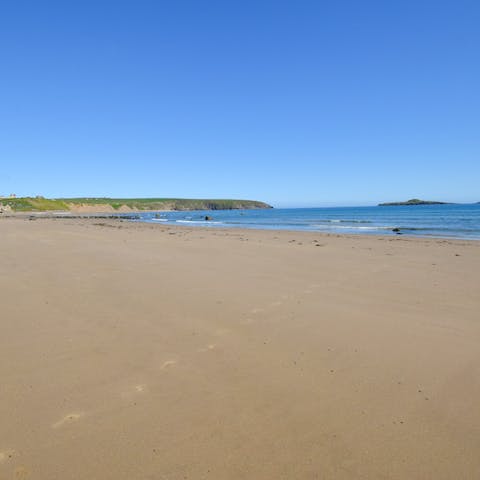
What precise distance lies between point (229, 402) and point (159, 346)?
183 centimetres

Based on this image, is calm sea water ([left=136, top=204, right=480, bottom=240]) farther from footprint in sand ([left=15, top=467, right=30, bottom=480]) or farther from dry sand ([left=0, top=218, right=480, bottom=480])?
footprint in sand ([left=15, top=467, right=30, bottom=480])

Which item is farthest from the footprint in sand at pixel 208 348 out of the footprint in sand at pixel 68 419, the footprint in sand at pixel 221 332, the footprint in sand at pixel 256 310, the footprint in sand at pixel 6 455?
the footprint in sand at pixel 6 455

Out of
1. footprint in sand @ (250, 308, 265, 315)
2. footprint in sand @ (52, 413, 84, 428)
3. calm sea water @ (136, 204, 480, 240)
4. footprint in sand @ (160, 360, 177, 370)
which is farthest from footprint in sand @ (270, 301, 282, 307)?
calm sea water @ (136, 204, 480, 240)

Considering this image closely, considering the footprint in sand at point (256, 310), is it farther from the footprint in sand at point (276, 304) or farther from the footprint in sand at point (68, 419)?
the footprint in sand at point (68, 419)

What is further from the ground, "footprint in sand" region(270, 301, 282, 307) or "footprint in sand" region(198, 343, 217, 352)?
"footprint in sand" region(270, 301, 282, 307)

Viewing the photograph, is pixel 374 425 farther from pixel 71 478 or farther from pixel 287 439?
pixel 71 478

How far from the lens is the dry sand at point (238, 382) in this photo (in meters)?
3.21

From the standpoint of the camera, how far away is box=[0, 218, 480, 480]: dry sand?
321 cm

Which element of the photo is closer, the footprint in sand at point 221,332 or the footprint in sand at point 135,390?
the footprint in sand at point 135,390

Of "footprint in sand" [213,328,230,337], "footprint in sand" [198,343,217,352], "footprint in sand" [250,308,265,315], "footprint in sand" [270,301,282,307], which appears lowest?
"footprint in sand" [198,343,217,352]

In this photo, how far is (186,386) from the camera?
441 cm

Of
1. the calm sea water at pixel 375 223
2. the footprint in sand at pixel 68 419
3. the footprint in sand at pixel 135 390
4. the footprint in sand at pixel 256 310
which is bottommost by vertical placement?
the footprint in sand at pixel 68 419

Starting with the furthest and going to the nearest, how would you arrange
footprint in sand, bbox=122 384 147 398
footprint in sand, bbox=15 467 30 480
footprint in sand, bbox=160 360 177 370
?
1. footprint in sand, bbox=160 360 177 370
2. footprint in sand, bbox=122 384 147 398
3. footprint in sand, bbox=15 467 30 480

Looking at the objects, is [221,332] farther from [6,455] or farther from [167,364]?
[6,455]
